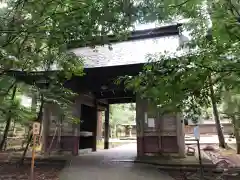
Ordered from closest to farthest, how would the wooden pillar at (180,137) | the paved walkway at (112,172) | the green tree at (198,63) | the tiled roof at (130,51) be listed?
the green tree at (198,63), the paved walkway at (112,172), the tiled roof at (130,51), the wooden pillar at (180,137)

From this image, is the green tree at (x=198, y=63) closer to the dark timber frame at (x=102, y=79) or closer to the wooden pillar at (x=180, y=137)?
the dark timber frame at (x=102, y=79)

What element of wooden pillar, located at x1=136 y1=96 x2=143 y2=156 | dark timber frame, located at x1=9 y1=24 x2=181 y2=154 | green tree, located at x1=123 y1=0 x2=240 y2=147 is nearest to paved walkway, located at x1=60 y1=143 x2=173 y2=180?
wooden pillar, located at x1=136 y1=96 x2=143 y2=156

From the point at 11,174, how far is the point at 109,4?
20.2 feet

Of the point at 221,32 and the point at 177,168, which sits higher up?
the point at 221,32

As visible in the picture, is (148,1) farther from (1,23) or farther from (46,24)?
(1,23)

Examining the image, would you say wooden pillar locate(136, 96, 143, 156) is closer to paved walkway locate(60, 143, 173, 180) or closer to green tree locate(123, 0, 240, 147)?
paved walkway locate(60, 143, 173, 180)

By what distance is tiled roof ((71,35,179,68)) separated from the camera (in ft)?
29.8

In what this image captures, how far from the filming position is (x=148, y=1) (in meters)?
4.10

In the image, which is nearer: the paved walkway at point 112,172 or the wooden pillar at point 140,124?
the paved walkway at point 112,172

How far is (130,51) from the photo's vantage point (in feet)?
33.5

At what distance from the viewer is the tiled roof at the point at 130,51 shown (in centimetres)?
909

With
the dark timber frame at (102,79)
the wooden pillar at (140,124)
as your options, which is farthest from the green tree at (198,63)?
the wooden pillar at (140,124)

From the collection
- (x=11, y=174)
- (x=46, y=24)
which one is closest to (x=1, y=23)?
(x=46, y=24)

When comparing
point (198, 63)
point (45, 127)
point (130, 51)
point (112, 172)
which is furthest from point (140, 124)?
point (198, 63)
